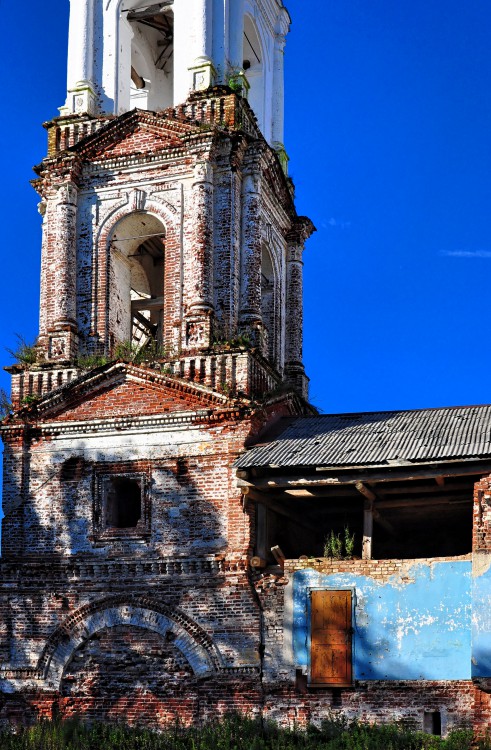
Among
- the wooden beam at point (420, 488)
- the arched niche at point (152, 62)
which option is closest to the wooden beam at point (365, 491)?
the wooden beam at point (420, 488)

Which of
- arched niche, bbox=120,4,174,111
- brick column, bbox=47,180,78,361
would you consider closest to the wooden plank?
arched niche, bbox=120,4,174,111

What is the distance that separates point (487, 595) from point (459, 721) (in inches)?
64.2

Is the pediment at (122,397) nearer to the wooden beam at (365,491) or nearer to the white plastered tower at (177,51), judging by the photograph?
the wooden beam at (365,491)

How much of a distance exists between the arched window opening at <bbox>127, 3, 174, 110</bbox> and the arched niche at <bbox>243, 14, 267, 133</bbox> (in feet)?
4.65

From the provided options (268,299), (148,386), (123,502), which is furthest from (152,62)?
(123,502)

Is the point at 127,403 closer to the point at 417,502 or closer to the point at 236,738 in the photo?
the point at 417,502

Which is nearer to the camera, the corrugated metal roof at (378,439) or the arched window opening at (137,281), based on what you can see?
the corrugated metal roof at (378,439)

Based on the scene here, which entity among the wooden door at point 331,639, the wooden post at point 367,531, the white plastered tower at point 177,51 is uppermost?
the white plastered tower at point 177,51

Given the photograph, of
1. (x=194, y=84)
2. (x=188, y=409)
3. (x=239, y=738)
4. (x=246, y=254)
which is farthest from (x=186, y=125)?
(x=239, y=738)

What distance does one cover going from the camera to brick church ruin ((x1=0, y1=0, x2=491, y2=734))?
16.0 m

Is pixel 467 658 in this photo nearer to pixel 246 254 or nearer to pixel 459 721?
pixel 459 721

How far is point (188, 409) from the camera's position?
59.3ft

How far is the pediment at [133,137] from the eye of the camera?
19984 millimetres

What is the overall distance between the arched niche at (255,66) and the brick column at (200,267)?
335 centimetres
